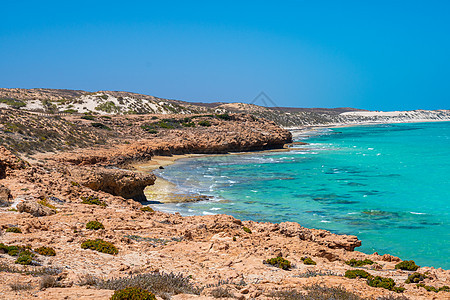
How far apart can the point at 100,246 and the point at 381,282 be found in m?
7.10

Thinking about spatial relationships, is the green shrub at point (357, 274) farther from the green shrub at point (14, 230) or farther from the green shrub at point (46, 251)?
the green shrub at point (14, 230)

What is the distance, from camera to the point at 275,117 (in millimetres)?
150875

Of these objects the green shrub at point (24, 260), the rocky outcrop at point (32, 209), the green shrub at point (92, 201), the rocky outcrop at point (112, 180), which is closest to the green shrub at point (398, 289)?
the green shrub at point (24, 260)

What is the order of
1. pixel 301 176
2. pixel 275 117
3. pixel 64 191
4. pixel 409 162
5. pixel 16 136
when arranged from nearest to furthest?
pixel 64 191, pixel 16 136, pixel 301 176, pixel 409 162, pixel 275 117

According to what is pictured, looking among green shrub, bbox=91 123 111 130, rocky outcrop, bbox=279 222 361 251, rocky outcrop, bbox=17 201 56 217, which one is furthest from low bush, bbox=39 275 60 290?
green shrub, bbox=91 123 111 130

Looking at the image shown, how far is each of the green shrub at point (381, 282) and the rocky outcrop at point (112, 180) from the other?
15.6 metres

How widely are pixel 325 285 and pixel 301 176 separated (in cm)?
2854

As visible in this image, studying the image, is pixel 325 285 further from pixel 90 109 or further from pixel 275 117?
pixel 275 117

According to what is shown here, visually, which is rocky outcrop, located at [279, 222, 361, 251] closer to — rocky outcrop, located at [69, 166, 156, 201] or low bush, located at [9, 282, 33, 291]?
low bush, located at [9, 282, 33, 291]

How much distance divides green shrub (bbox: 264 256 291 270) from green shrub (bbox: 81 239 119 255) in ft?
13.4

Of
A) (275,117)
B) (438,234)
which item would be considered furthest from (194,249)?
(275,117)

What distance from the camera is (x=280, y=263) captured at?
11391 mm

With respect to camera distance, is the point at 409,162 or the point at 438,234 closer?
the point at 438,234

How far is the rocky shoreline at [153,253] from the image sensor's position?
8883 millimetres
